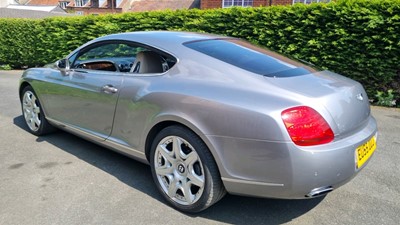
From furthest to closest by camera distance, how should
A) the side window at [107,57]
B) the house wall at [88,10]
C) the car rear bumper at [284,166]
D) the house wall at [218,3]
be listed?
1. the house wall at [88,10]
2. the house wall at [218,3]
3. the side window at [107,57]
4. the car rear bumper at [284,166]

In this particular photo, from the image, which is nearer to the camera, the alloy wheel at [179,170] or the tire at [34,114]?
the alloy wheel at [179,170]

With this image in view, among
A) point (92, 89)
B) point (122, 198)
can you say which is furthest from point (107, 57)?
point (122, 198)

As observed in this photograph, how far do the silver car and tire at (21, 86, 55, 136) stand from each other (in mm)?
1184

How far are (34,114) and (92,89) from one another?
5.51 ft

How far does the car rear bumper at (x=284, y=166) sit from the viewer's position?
79.7 inches

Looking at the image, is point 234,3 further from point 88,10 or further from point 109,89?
point 88,10

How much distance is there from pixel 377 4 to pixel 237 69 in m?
4.80

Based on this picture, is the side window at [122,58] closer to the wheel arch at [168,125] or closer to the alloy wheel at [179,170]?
the wheel arch at [168,125]

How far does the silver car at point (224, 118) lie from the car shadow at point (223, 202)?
24 cm

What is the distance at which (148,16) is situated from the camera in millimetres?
9336

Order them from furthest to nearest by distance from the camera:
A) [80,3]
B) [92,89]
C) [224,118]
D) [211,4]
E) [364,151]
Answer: [80,3] < [211,4] < [92,89] < [364,151] < [224,118]

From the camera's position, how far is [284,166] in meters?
2.05

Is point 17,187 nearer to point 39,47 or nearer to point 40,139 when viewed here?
point 40,139

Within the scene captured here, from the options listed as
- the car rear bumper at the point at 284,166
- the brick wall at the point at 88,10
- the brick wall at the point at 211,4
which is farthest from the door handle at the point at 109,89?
the brick wall at the point at 88,10
